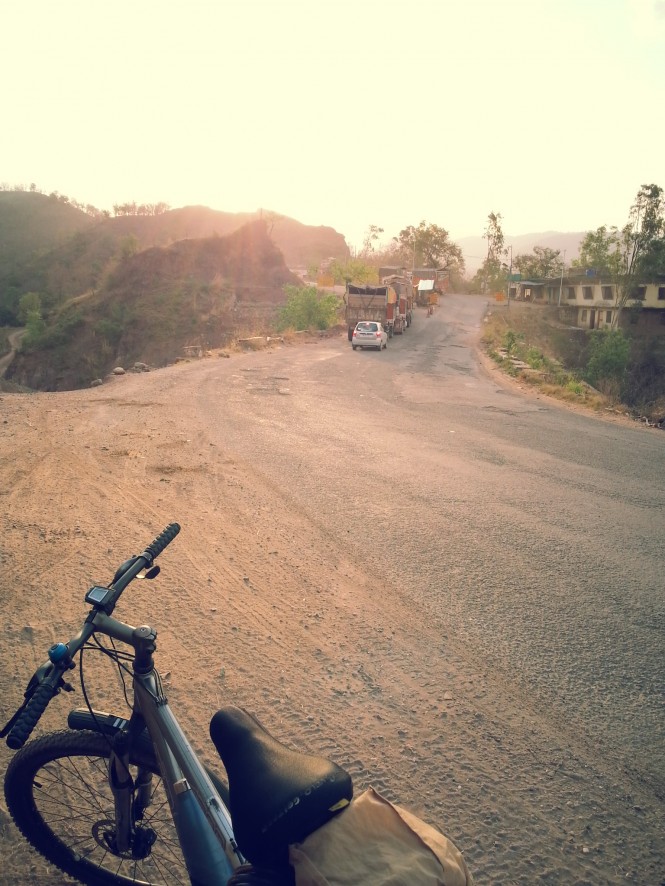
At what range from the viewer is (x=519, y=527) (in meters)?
7.06

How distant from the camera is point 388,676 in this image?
4.08 meters

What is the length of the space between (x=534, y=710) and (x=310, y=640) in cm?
153

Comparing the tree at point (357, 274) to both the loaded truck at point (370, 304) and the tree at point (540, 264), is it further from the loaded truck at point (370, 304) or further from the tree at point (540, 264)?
the loaded truck at point (370, 304)

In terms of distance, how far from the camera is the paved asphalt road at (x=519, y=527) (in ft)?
12.9

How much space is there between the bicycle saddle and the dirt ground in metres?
1.38

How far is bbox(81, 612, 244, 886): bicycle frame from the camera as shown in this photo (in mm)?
2107

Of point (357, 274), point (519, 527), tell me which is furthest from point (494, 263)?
point (519, 527)

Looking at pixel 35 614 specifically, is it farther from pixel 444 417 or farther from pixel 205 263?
pixel 205 263

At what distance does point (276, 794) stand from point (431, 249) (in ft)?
318

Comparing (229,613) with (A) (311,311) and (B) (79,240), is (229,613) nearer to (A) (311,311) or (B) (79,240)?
(A) (311,311)

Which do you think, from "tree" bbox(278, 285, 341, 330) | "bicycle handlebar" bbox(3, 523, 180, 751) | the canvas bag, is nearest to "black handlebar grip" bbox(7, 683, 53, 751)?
"bicycle handlebar" bbox(3, 523, 180, 751)

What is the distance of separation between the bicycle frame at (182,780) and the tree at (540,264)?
79402 mm

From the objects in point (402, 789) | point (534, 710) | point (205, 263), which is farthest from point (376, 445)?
point (205, 263)

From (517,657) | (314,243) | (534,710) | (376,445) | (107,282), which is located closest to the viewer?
(534,710)
